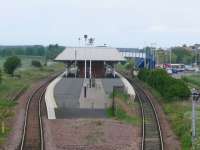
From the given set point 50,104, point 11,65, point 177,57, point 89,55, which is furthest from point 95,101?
point 177,57

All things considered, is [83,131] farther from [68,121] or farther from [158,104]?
[158,104]

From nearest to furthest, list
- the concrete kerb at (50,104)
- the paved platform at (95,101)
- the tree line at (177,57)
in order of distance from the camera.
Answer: the concrete kerb at (50,104)
the paved platform at (95,101)
the tree line at (177,57)

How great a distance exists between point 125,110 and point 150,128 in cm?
572

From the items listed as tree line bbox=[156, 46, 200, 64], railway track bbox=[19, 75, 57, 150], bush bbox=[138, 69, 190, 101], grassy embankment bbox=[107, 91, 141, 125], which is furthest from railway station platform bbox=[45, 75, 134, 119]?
tree line bbox=[156, 46, 200, 64]

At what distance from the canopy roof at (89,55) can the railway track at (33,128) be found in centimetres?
2566

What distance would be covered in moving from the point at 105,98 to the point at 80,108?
146 inches

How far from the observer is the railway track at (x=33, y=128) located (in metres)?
22.6

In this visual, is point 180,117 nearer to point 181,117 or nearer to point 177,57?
point 181,117

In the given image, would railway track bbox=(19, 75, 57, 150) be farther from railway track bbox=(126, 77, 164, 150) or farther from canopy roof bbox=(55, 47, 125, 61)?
canopy roof bbox=(55, 47, 125, 61)

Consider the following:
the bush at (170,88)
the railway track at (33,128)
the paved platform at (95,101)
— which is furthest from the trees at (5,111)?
the bush at (170,88)

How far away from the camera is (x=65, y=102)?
37562 mm

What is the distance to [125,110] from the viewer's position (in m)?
33.6

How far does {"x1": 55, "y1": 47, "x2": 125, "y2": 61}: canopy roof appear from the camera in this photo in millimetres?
65938

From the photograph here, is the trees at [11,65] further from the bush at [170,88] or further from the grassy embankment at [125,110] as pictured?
the grassy embankment at [125,110]
